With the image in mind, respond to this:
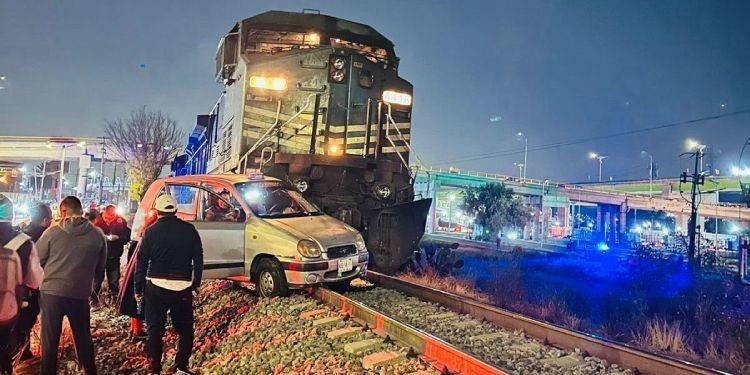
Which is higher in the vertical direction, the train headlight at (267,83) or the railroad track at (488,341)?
the train headlight at (267,83)

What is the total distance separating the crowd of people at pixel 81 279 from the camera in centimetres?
412

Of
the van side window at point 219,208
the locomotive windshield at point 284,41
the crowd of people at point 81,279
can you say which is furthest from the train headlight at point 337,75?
the crowd of people at point 81,279

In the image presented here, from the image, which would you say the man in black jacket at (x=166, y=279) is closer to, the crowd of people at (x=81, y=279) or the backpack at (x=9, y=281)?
the crowd of people at (x=81, y=279)

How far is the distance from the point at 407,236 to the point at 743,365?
5426 mm

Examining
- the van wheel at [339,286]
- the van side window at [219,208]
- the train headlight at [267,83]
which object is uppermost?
the train headlight at [267,83]

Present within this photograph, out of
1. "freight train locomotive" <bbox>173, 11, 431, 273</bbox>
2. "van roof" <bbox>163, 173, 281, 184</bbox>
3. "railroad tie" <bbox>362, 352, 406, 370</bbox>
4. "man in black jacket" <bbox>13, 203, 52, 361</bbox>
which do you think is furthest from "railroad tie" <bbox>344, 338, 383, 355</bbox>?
"freight train locomotive" <bbox>173, 11, 431, 273</bbox>

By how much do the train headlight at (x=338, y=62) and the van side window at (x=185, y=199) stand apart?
3929mm

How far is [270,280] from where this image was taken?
22.4ft

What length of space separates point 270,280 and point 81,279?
2.67m

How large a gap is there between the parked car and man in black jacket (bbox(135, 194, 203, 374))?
191 centimetres

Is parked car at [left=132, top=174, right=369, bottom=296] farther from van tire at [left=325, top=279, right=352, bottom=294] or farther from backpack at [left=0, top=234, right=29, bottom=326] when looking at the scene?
backpack at [left=0, top=234, right=29, bottom=326]

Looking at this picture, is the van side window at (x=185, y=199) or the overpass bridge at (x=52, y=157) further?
the overpass bridge at (x=52, y=157)

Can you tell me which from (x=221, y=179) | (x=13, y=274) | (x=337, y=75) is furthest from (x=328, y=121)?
(x=13, y=274)

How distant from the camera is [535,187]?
2461 inches
